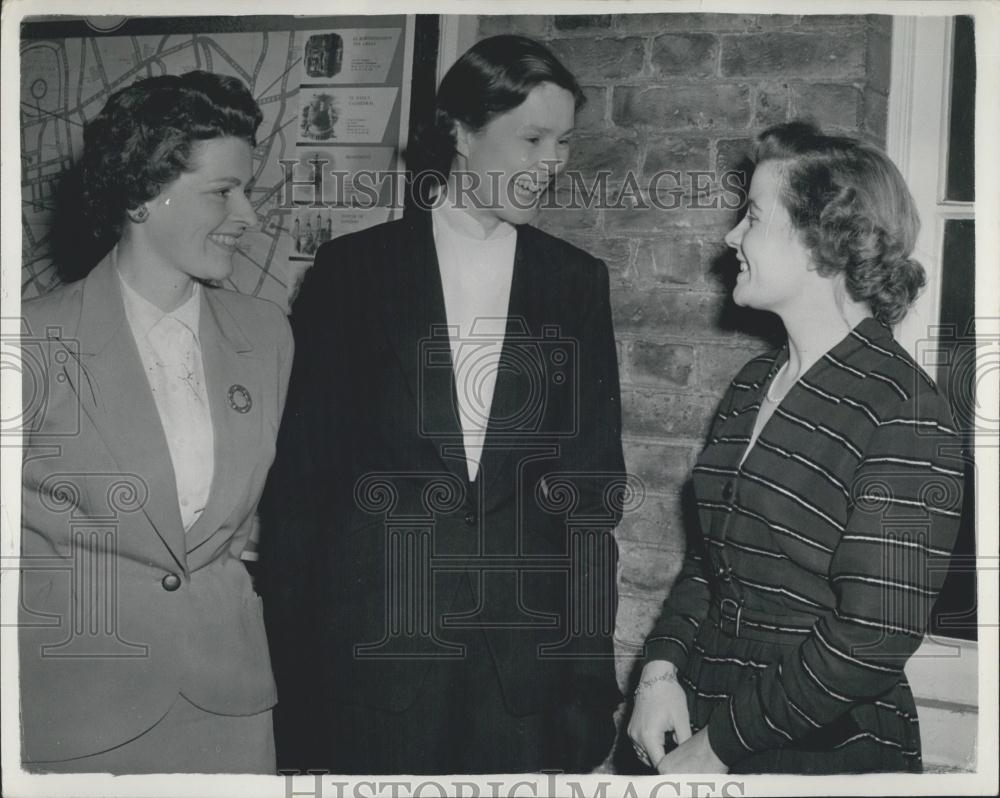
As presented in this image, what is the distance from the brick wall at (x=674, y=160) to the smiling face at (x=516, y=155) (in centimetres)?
13

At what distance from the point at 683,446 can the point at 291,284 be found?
0.78 meters

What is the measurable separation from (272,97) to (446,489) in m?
0.79

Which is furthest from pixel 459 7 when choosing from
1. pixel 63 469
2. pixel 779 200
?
pixel 63 469

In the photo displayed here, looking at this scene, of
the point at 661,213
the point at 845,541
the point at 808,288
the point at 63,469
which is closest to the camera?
the point at 845,541

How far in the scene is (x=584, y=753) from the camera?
63.1 inches

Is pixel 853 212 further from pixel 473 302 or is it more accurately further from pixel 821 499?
pixel 473 302

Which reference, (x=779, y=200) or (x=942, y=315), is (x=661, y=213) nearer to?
(x=779, y=200)

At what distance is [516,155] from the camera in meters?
Result: 1.52

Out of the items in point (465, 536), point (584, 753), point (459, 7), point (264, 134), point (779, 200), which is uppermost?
→ point (459, 7)

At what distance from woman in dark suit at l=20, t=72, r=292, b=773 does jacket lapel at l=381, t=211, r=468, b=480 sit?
10.1 inches

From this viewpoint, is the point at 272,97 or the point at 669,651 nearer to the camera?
the point at 669,651

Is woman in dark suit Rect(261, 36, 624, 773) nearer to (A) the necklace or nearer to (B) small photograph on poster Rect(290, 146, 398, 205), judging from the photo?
(B) small photograph on poster Rect(290, 146, 398, 205)

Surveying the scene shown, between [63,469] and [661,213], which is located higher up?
[661,213]
